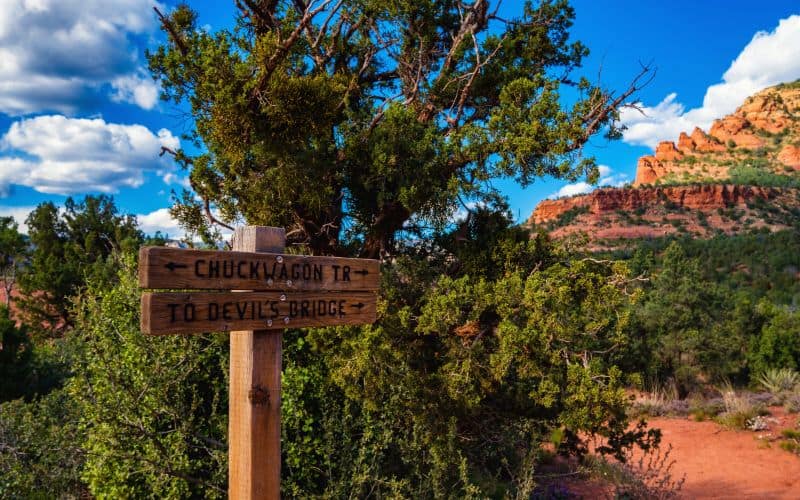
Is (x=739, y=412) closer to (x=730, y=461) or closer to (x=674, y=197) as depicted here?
(x=730, y=461)

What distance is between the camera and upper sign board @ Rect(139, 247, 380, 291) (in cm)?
260

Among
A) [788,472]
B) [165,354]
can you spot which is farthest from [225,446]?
[788,472]

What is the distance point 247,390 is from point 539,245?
447cm

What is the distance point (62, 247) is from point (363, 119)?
2135cm

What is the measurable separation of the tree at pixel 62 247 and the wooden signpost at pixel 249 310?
58.9ft

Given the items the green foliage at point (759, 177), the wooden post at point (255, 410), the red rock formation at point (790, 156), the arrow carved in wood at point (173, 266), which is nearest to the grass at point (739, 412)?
the wooden post at point (255, 410)

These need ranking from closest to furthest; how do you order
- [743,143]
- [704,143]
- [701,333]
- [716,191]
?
[701,333], [716,191], [743,143], [704,143]

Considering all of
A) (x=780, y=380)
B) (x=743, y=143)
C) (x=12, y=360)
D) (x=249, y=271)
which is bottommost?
(x=780, y=380)

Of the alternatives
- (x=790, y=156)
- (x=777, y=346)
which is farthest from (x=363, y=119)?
(x=790, y=156)

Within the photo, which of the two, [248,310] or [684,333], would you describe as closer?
[248,310]

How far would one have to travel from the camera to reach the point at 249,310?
2881mm

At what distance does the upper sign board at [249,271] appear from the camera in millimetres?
2596

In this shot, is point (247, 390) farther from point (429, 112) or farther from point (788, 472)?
point (788, 472)

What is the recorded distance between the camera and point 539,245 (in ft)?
21.8
